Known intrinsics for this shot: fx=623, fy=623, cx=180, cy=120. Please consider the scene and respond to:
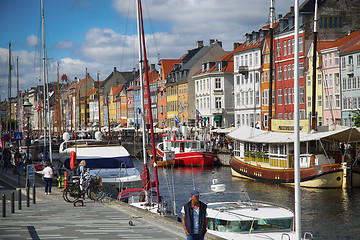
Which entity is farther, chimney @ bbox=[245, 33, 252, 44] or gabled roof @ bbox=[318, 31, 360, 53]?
chimney @ bbox=[245, 33, 252, 44]

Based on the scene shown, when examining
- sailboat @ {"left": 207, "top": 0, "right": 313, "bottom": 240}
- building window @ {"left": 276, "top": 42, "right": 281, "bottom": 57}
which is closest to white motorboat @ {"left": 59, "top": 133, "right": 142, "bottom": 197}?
sailboat @ {"left": 207, "top": 0, "right": 313, "bottom": 240}

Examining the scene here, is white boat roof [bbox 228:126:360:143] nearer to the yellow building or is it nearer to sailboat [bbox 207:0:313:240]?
the yellow building

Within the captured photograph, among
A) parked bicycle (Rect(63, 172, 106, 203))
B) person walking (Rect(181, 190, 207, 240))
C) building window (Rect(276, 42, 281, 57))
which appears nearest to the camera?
person walking (Rect(181, 190, 207, 240))

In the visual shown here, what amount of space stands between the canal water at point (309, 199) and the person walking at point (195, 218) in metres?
6.64

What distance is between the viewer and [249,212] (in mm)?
19969

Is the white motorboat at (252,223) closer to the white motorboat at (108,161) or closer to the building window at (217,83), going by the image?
the white motorboat at (108,161)

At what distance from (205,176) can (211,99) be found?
157 feet

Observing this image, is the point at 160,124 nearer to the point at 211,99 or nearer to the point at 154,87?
the point at 154,87

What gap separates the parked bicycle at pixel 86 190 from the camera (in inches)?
982

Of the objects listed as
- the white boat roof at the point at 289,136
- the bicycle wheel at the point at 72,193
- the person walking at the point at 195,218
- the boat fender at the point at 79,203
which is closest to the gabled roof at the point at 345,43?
the white boat roof at the point at 289,136

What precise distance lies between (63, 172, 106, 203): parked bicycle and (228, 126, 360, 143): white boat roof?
62.3ft

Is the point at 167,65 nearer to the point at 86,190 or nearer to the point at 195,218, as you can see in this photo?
the point at 86,190

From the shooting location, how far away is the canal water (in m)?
26.4

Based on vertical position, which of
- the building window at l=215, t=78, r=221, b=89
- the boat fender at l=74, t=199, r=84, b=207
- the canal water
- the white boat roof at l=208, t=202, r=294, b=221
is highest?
the building window at l=215, t=78, r=221, b=89
